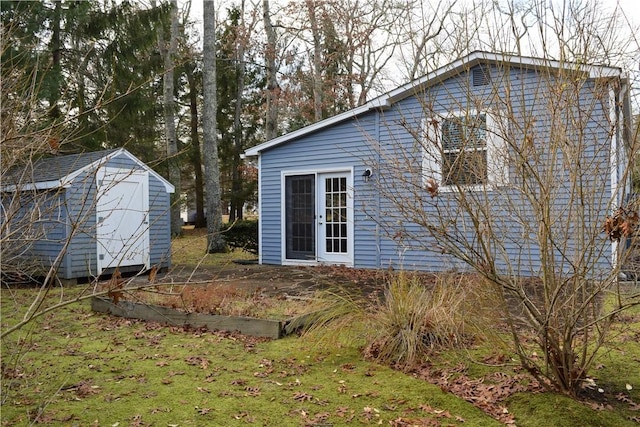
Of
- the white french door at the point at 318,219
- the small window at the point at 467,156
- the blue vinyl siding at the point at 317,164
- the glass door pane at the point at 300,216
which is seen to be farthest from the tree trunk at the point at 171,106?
the small window at the point at 467,156

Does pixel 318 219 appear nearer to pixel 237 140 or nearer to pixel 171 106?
pixel 171 106

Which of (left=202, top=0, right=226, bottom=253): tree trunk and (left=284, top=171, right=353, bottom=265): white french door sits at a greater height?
(left=202, top=0, right=226, bottom=253): tree trunk

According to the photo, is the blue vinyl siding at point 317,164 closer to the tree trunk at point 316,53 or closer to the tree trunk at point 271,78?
the tree trunk at point 271,78

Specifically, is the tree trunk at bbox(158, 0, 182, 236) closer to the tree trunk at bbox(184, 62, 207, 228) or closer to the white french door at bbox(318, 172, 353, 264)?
the tree trunk at bbox(184, 62, 207, 228)

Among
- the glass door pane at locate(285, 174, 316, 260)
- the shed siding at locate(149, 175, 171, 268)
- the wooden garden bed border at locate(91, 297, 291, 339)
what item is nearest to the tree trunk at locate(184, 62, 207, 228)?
the shed siding at locate(149, 175, 171, 268)

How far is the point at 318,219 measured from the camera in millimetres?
11422

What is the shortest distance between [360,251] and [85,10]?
373 inches

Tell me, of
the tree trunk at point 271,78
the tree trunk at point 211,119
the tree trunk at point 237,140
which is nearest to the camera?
the tree trunk at point 211,119

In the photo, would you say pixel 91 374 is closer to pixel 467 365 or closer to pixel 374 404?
pixel 374 404

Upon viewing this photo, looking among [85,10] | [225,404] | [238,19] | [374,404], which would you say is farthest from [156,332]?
[238,19]

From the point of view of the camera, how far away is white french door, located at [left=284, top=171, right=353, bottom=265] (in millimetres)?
11133

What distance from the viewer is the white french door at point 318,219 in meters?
11.1

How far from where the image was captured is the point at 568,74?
3.18 m

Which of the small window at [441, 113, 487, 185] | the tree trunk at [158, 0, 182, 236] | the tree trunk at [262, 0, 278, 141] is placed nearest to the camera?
the small window at [441, 113, 487, 185]
